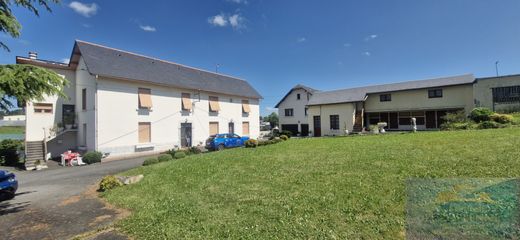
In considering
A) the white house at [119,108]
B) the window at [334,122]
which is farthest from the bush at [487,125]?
the white house at [119,108]

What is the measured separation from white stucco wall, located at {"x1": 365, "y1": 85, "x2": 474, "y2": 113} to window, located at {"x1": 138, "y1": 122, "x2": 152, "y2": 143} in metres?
25.9

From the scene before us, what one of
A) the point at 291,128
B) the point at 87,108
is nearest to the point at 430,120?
the point at 291,128

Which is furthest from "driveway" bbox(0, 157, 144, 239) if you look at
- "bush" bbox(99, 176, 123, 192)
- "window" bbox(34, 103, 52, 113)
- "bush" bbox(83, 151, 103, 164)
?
"window" bbox(34, 103, 52, 113)

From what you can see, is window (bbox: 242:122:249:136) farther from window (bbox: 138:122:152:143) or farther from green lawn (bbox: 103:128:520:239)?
green lawn (bbox: 103:128:520:239)

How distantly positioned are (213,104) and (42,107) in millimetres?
14764

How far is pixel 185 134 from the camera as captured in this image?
82.2ft

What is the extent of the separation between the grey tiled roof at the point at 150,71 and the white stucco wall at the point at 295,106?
22.7ft

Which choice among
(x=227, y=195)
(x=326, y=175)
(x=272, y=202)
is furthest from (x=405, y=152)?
(x=227, y=195)

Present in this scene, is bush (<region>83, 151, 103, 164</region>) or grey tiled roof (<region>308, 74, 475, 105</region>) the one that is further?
grey tiled roof (<region>308, 74, 475, 105</region>)

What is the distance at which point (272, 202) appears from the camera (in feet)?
20.3

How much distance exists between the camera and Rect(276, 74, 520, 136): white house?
23078 millimetres

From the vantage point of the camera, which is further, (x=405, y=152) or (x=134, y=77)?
(x=134, y=77)

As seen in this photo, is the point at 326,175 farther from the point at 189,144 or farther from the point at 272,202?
the point at 189,144

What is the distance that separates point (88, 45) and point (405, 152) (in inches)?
986
